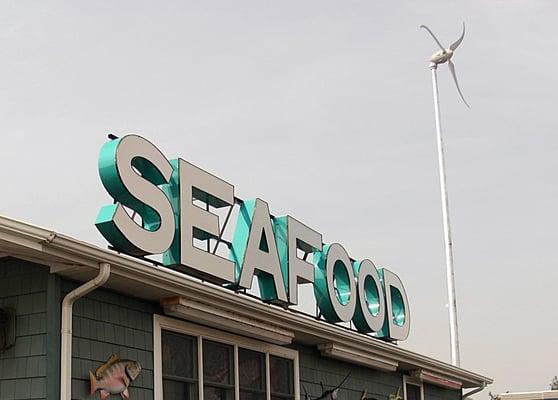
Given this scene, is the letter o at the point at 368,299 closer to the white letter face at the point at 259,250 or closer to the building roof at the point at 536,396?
the white letter face at the point at 259,250

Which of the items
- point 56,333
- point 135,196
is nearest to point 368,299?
point 135,196

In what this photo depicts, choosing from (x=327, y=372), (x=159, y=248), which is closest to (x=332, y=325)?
(x=327, y=372)

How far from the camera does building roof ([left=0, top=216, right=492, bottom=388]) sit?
954 cm

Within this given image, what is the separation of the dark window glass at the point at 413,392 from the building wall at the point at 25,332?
9.61m

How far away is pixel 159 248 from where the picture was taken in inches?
458

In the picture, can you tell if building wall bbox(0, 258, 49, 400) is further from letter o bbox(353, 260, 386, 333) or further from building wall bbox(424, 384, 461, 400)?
building wall bbox(424, 384, 461, 400)

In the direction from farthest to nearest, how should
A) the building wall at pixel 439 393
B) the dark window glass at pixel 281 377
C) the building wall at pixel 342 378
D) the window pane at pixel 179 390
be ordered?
the building wall at pixel 439 393
the building wall at pixel 342 378
the dark window glass at pixel 281 377
the window pane at pixel 179 390

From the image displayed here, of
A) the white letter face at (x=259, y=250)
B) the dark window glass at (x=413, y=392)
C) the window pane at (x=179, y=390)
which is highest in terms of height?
the white letter face at (x=259, y=250)

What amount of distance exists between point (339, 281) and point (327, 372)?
215cm

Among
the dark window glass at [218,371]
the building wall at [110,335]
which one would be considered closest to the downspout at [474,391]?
the dark window glass at [218,371]

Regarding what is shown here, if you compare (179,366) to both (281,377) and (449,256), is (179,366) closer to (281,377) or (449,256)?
(281,377)

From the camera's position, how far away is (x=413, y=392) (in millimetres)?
18453

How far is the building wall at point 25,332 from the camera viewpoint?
9812mm

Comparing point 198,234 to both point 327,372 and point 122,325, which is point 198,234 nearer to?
point 122,325
